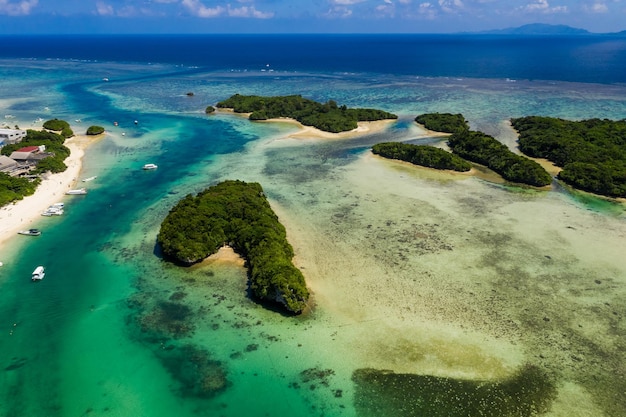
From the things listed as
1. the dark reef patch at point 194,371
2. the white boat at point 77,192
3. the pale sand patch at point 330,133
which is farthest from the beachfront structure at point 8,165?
the pale sand patch at point 330,133

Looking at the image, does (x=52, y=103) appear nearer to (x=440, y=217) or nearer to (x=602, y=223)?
(x=440, y=217)

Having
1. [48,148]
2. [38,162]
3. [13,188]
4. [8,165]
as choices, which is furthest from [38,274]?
[48,148]

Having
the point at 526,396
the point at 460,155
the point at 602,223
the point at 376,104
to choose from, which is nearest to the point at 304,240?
the point at 526,396

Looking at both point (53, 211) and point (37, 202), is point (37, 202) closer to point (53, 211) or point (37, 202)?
point (37, 202)

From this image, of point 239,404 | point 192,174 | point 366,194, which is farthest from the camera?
point 192,174

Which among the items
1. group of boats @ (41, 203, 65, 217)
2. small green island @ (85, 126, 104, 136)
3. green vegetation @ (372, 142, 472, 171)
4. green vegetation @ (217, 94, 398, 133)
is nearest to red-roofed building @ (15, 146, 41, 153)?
small green island @ (85, 126, 104, 136)

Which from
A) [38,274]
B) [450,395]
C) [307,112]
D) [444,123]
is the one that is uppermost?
[307,112]

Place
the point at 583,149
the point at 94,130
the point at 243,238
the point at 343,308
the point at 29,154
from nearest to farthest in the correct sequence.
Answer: the point at 343,308 → the point at 243,238 → the point at 29,154 → the point at 583,149 → the point at 94,130
